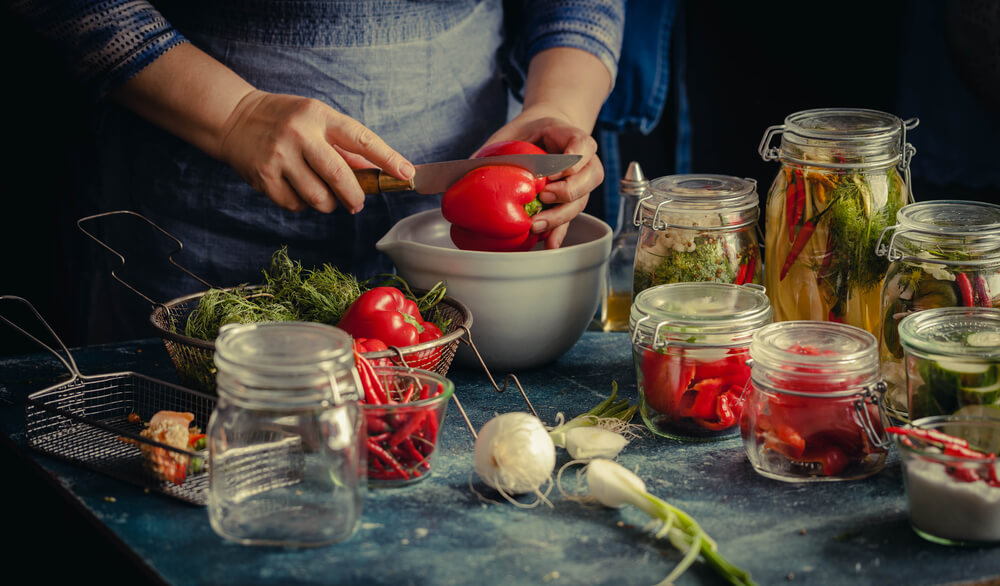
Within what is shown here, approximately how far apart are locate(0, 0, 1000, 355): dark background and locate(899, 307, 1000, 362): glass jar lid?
3.81 ft

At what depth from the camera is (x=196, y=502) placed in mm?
914

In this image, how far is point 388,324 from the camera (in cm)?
112

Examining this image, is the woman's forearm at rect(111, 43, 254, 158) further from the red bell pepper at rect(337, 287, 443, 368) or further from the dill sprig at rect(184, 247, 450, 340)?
the red bell pepper at rect(337, 287, 443, 368)

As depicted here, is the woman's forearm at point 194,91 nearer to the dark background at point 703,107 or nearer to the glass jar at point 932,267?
the dark background at point 703,107

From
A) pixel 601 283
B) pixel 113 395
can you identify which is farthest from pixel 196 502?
pixel 601 283

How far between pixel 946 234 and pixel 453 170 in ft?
2.10

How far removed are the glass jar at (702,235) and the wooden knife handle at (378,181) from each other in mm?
333

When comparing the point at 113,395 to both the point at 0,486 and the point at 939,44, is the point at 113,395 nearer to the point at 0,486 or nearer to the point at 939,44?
the point at 0,486

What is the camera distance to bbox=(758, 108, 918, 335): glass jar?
110 cm

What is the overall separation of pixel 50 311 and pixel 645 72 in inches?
55.8

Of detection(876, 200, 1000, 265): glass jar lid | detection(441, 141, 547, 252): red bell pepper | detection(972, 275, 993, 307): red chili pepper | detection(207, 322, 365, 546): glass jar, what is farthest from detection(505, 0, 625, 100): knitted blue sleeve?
detection(207, 322, 365, 546): glass jar

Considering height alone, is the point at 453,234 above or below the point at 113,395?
above

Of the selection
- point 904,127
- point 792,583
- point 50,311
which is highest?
point 904,127

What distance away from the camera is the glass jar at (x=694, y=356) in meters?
1.02
